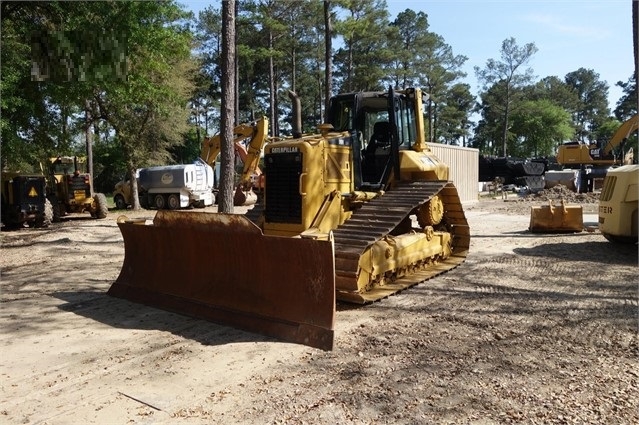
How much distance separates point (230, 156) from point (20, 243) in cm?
619

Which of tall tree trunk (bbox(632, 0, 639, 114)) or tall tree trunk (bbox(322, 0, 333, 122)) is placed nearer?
tall tree trunk (bbox(632, 0, 639, 114))

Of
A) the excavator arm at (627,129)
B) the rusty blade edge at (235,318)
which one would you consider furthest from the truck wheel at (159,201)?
the excavator arm at (627,129)

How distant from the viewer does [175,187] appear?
24953mm

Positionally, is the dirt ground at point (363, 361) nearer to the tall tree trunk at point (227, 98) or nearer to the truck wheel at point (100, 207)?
the tall tree trunk at point (227, 98)

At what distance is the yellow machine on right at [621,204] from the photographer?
929cm

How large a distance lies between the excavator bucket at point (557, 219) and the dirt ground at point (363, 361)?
4757 mm

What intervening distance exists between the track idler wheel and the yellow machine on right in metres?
3.52

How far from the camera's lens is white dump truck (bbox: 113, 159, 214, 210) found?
81.3 feet

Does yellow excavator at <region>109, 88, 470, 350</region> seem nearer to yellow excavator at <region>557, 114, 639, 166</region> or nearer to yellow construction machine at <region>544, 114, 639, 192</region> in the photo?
yellow construction machine at <region>544, 114, 639, 192</region>

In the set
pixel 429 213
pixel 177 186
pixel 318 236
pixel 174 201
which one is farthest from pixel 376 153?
pixel 174 201

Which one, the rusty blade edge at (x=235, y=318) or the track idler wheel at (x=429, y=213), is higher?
the track idler wheel at (x=429, y=213)

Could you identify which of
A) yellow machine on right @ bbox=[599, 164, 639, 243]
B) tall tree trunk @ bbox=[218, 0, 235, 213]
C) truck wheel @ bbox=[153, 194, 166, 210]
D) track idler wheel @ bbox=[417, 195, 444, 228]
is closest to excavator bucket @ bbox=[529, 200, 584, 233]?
yellow machine on right @ bbox=[599, 164, 639, 243]

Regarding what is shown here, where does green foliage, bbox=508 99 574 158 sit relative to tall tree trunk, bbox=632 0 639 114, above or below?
above

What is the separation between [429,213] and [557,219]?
570cm
